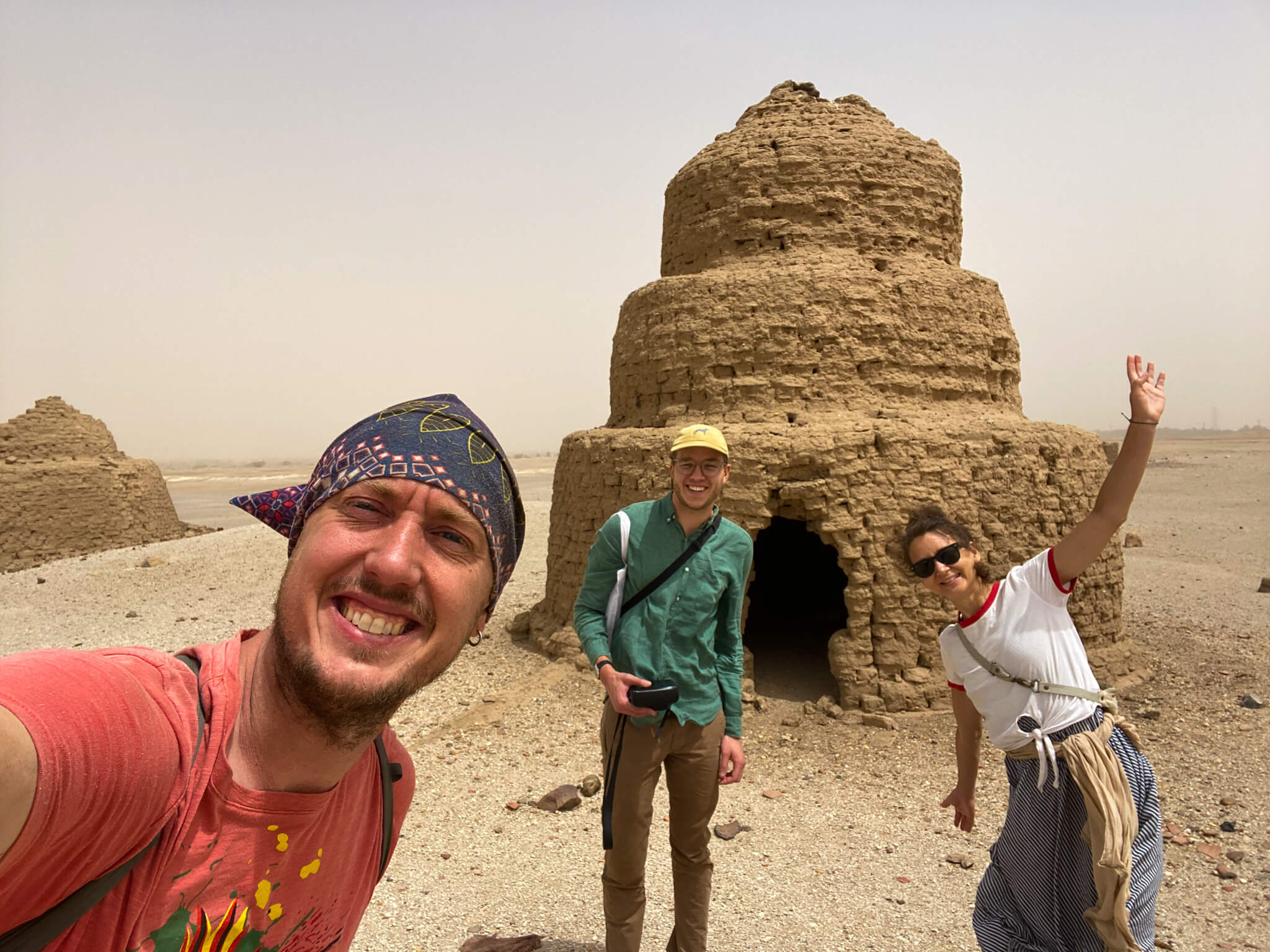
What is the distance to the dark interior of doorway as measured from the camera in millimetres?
6445

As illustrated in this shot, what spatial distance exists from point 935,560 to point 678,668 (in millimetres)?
1079

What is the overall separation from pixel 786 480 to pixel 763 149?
327 cm

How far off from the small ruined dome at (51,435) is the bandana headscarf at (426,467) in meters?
18.2

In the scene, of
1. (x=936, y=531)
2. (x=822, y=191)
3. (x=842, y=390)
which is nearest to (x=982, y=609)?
(x=936, y=531)

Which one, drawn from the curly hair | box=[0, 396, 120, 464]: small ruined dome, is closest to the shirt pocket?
the curly hair

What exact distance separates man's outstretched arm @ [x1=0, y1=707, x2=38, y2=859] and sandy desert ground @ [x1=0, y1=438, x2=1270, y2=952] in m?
3.23

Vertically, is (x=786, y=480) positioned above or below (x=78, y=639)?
above

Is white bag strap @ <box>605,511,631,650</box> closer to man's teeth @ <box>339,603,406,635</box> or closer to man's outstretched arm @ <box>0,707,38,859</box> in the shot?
man's teeth @ <box>339,603,406,635</box>

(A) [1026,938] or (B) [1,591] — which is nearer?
(A) [1026,938]

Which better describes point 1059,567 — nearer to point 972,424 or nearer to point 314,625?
point 314,625

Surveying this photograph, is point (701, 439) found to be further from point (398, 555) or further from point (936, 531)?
point (398, 555)

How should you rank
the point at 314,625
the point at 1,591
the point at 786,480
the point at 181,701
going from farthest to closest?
1. the point at 1,591
2. the point at 786,480
3. the point at 314,625
4. the point at 181,701

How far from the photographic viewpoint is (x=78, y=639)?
9.30 meters

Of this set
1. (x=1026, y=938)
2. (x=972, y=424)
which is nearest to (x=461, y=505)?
(x=1026, y=938)
